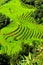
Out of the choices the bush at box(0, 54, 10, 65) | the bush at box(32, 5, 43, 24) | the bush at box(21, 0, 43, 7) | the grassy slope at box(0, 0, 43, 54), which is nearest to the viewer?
the bush at box(0, 54, 10, 65)

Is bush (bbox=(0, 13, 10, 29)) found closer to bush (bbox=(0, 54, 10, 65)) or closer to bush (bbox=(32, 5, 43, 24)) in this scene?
bush (bbox=(32, 5, 43, 24))

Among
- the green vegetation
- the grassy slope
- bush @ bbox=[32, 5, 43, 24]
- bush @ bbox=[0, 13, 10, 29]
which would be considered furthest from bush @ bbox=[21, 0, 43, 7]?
bush @ bbox=[0, 13, 10, 29]

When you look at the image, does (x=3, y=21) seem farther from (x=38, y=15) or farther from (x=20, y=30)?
(x=38, y=15)

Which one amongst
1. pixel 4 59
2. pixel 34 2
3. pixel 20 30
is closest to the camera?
pixel 4 59

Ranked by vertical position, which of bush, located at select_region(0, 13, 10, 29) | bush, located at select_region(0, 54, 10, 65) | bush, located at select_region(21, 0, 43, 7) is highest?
bush, located at select_region(0, 13, 10, 29)

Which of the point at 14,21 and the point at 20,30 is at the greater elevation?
the point at 14,21

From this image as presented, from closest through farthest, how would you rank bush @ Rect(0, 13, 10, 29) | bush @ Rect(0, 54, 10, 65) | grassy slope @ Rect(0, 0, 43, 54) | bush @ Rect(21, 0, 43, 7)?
bush @ Rect(0, 54, 10, 65)
grassy slope @ Rect(0, 0, 43, 54)
bush @ Rect(0, 13, 10, 29)
bush @ Rect(21, 0, 43, 7)

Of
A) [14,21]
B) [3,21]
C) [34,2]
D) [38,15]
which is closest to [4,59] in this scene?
[3,21]

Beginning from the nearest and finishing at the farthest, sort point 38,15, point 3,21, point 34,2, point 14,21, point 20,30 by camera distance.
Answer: point 20,30 → point 3,21 → point 14,21 → point 38,15 → point 34,2

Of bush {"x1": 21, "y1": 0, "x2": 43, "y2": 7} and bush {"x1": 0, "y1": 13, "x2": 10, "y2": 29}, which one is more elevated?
bush {"x1": 0, "y1": 13, "x2": 10, "y2": 29}

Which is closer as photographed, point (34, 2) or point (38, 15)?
point (38, 15)

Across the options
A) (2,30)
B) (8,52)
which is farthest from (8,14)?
(8,52)

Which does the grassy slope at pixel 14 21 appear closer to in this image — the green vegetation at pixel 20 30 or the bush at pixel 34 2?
the green vegetation at pixel 20 30
